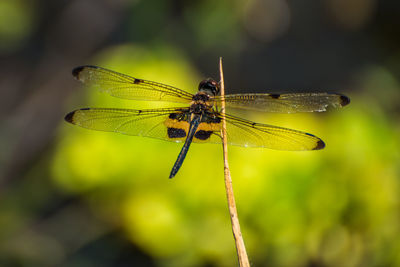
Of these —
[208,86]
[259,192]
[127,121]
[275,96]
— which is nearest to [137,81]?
[127,121]

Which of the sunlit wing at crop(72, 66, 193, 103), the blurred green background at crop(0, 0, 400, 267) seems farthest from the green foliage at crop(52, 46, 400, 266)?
the sunlit wing at crop(72, 66, 193, 103)

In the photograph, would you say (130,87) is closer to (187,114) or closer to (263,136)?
(187,114)

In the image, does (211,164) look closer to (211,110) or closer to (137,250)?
(211,110)

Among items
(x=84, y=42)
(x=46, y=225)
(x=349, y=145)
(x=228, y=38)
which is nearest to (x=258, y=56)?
→ (x=228, y=38)

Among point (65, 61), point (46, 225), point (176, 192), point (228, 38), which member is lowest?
point (46, 225)

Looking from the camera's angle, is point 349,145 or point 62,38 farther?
point 62,38

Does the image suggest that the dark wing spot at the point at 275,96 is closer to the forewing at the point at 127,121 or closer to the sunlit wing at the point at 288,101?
the sunlit wing at the point at 288,101

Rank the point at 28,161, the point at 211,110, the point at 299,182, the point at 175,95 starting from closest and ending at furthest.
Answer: the point at 211,110 → the point at 175,95 → the point at 299,182 → the point at 28,161
